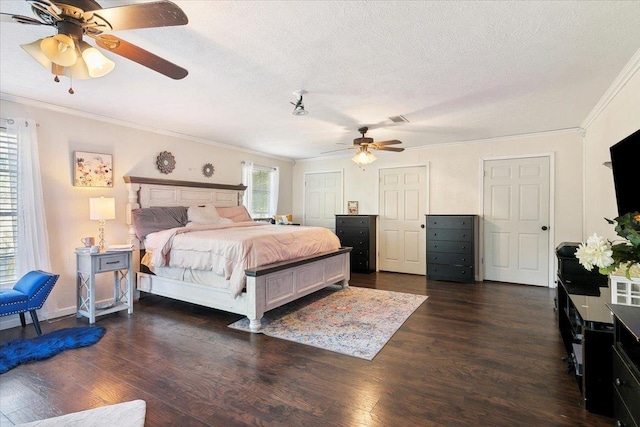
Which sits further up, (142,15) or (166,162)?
(142,15)

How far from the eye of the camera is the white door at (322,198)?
7016 millimetres

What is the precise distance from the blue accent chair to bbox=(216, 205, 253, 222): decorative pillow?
247 centimetres

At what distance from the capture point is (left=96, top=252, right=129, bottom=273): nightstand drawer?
3.54 meters

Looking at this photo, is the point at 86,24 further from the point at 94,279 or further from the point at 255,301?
the point at 94,279

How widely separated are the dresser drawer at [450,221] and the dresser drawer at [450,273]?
697 mm

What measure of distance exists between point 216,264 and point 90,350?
1302 mm

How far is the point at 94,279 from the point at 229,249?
5.21ft

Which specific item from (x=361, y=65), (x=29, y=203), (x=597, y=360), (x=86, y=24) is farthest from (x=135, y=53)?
(x=597, y=360)

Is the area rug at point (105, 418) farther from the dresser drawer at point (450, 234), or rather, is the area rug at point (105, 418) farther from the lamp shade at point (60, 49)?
the dresser drawer at point (450, 234)

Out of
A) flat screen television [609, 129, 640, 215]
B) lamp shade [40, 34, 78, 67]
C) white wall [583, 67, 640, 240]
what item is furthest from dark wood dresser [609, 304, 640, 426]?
lamp shade [40, 34, 78, 67]

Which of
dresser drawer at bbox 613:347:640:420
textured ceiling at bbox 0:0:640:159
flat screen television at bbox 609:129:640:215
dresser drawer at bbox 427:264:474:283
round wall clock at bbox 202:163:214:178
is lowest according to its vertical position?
dresser drawer at bbox 427:264:474:283

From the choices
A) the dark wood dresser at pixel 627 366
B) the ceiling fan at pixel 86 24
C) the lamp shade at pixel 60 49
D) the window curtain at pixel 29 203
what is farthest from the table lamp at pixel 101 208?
the dark wood dresser at pixel 627 366

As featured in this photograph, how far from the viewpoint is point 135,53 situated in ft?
5.90

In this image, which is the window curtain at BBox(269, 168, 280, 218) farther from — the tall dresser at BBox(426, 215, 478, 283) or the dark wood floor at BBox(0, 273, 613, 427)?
the dark wood floor at BBox(0, 273, 613, 427)
